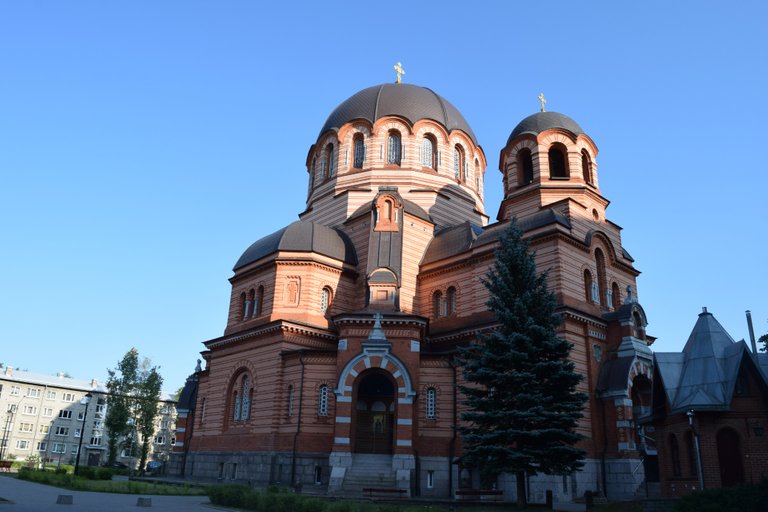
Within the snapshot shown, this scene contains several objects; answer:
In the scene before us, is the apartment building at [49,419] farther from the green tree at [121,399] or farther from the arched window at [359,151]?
the arched window at [359,151]

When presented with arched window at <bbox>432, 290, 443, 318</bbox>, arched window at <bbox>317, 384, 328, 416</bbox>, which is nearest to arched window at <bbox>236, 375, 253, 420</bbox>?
arched window at <bbox>317, 384, 328, 416</bbox>

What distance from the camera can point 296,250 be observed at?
87.2 ft

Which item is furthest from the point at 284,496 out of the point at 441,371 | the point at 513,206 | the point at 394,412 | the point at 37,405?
the point at 37,405

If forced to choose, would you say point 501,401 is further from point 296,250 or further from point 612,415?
point 296,250

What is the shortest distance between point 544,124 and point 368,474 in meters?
17.3

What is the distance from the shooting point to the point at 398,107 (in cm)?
3294

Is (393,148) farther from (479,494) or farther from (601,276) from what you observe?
(479,494)

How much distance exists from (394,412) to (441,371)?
2.51 metres

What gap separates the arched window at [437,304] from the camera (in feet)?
87.9

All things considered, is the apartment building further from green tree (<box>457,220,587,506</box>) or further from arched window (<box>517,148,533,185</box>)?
green tree (<box>457,220,587,506</box>)

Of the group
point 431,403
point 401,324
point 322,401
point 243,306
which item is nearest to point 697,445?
point 431,403

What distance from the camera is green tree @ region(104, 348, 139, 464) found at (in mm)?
38719

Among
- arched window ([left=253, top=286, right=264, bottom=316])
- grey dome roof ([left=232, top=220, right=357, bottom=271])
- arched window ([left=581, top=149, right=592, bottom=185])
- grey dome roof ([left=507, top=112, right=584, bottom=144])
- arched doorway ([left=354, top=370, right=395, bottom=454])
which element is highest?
grey dome roof ([left=507, top=112, right=584, bottom=144])

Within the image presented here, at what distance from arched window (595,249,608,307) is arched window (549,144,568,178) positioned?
436cm
